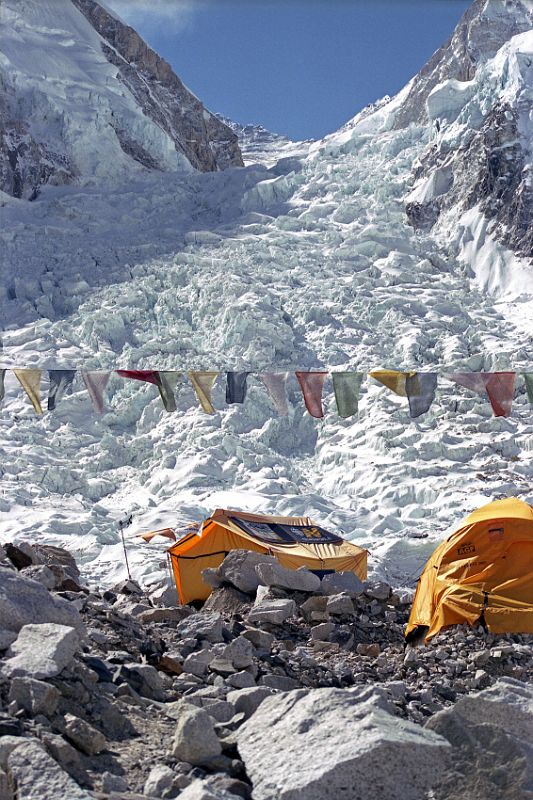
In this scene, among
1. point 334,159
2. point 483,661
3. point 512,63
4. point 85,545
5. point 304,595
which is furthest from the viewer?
point 334,159

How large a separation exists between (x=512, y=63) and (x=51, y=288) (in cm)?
1978

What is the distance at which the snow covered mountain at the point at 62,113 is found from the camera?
40156 mm

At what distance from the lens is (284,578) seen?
8.58 metres

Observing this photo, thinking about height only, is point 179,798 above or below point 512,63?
below

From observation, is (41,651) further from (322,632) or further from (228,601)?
(228,601)

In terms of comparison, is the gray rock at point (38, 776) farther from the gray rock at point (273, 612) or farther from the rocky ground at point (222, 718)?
the gray rock at point (273, 612)

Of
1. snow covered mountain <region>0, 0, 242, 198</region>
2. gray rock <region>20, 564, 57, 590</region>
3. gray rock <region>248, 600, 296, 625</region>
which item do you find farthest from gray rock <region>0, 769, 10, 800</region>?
snow covered mountain <region>0, 0, 242, 198</region>

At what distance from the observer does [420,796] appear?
3139mm

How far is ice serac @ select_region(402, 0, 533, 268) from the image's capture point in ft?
106

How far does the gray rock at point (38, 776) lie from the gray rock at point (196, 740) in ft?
2.02

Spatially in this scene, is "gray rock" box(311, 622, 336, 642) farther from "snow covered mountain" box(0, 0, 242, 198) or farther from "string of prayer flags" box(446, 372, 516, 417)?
"snow covered mountain" box(0, 0, 242, 198)

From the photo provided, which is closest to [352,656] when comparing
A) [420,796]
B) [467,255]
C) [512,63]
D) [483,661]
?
[483,661]

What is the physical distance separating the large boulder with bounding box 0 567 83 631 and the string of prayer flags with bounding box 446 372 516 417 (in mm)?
9101

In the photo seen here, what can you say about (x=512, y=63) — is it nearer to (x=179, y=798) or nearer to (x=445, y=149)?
(x=445, y=149)
